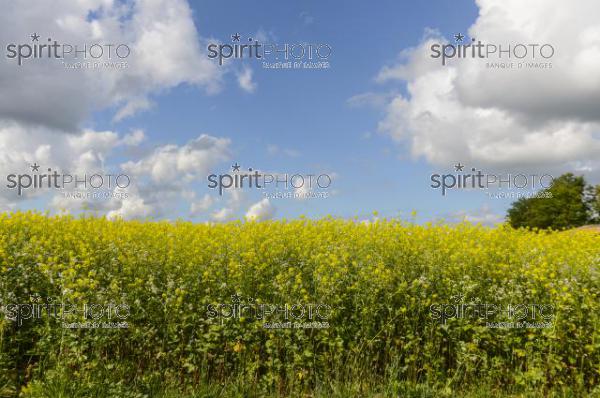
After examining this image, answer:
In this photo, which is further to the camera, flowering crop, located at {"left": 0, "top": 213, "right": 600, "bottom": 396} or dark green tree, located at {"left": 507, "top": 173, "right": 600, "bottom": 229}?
dark green tree, located at {"left": 507, "top": 173, "right": 600, "bottom": 229}

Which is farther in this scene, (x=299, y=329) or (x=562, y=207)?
(x=562, y=207)

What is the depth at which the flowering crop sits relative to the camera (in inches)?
250

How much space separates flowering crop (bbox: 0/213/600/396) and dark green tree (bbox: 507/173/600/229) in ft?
175

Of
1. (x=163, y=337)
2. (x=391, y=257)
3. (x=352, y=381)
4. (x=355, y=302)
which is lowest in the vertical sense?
(x=352, y=381)

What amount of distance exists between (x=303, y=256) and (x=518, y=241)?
13.1 ft

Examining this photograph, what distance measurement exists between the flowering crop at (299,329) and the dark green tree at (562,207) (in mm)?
53264

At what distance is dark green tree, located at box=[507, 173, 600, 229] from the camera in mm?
58594

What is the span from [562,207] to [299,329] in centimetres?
6023

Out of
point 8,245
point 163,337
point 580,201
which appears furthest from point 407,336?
point 580,201

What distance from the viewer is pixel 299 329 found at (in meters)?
6.32

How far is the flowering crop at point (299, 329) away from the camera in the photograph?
250 inches

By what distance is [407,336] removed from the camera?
6.41 meters

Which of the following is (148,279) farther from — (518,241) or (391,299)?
(518,241)

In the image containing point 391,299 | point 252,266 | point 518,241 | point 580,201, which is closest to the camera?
point 391,299
